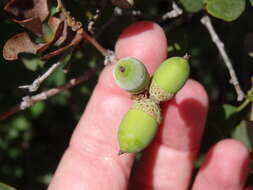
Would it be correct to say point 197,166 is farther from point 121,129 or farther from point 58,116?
point 58,116

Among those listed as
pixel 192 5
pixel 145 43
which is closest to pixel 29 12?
pixel 145 43

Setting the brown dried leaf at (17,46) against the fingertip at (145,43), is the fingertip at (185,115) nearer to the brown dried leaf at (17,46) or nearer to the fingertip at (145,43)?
the fingertip at (145,43)

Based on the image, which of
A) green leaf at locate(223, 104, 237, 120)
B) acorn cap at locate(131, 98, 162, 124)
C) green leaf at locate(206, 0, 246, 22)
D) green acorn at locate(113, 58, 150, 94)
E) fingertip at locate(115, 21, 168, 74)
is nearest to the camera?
green acorn at locate(113, 58, 150, 94)

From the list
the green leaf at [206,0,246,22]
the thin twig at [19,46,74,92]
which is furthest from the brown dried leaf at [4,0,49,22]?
the green leaf at [206,0,246,22]

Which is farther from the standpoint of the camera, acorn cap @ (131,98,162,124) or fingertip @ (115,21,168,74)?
fingertip @ (115,21,168,74)

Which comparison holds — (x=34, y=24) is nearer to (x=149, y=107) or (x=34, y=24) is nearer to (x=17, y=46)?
(x=17, y=46)

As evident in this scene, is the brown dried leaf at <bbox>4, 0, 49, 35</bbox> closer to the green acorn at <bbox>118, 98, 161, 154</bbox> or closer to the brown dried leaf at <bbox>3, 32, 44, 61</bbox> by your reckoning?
the brown dried leaf at <bbox>3, 32, 44, 61</bbox>

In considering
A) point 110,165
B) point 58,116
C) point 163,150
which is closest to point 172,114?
point 163,150
